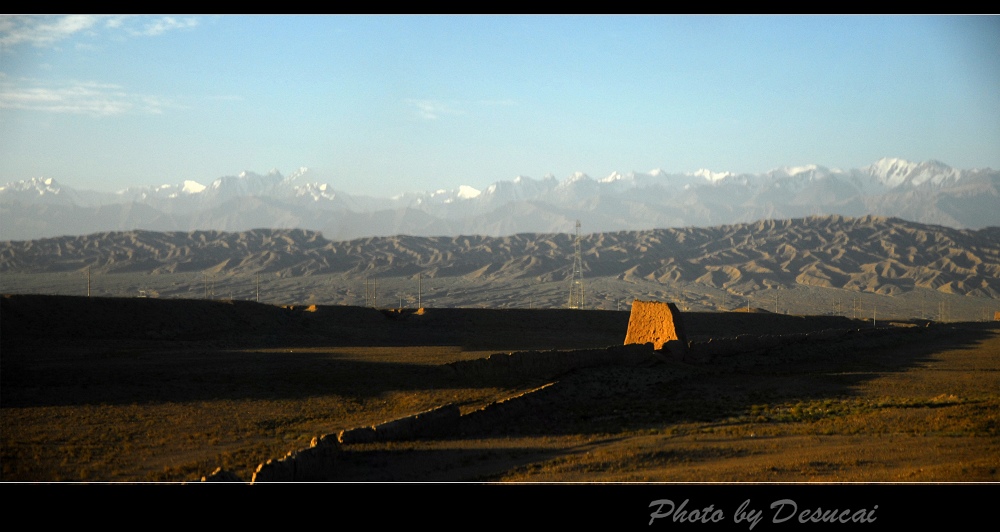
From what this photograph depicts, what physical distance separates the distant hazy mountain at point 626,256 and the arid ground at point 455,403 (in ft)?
354

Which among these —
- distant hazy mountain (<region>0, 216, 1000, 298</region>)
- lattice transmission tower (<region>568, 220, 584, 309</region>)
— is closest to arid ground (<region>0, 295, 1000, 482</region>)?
lattice transmission tower (<region>568, 220, 584, 309</region>)

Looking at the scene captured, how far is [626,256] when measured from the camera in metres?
172

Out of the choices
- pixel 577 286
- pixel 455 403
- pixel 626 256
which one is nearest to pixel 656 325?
pixel 455 403

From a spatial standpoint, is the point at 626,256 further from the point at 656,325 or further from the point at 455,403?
the point at 455,403

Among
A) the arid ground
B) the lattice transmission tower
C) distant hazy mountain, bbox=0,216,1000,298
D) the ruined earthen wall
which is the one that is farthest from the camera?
distant hazy mountain, bbox=0,216,1000,298

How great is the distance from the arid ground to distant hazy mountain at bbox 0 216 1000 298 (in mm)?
107880

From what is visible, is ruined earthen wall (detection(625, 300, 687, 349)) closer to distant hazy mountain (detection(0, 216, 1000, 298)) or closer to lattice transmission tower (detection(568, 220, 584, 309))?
lattice transmission tower (detection(568, 220, 584, 309))

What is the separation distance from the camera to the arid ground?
1480 cm

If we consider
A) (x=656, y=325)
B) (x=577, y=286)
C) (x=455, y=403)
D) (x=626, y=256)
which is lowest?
(x=577, y=286)

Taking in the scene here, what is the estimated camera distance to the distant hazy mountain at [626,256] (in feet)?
483

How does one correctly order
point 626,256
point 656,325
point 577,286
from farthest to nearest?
point 626,256, point 577,286, point 656,325

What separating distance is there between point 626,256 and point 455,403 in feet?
497
